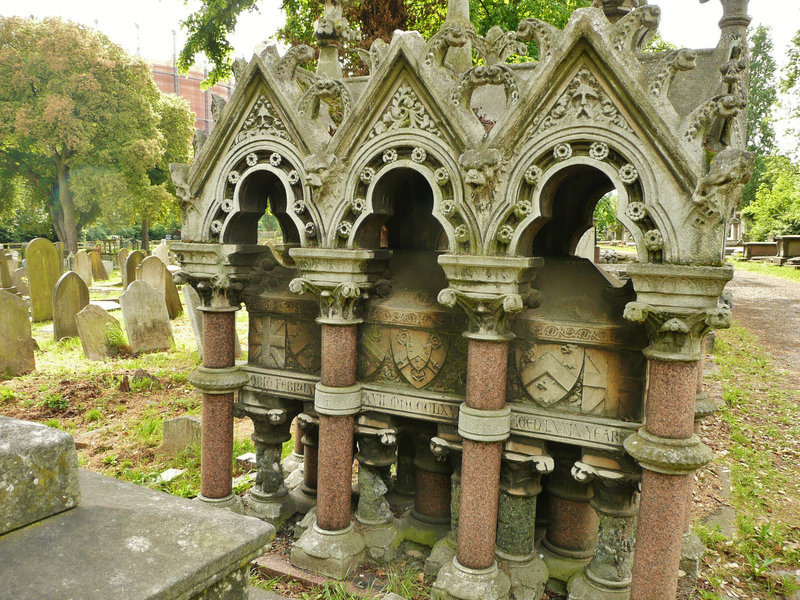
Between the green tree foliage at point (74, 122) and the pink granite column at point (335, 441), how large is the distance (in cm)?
2841

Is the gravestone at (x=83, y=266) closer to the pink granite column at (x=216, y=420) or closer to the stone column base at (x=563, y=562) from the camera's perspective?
the pink granite column at (x=216, y=420)

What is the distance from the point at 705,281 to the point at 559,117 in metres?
1.38

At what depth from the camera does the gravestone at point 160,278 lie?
15773mm

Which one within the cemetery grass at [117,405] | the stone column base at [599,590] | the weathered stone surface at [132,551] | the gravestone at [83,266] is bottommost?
the cemetery grass at [117,405]

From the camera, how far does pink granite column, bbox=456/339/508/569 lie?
4.21 m

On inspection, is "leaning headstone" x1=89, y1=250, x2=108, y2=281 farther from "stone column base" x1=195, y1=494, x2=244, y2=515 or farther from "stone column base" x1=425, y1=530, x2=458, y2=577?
"stone column base" x1=425, y1=530, x2=458, y2=577

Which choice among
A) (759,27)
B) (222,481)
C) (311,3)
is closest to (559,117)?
(222,481)

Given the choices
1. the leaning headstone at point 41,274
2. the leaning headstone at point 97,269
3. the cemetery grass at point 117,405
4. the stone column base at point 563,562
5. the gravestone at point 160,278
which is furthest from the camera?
the leaning headstone at point 97,269

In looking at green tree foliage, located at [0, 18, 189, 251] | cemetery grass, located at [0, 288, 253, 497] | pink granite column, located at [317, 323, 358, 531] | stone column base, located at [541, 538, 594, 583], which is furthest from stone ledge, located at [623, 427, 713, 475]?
green tree foliage, located at [0, 18, 189, 251]

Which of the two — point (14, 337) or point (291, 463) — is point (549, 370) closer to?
point (291, 463)

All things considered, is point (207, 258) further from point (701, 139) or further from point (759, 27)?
point (759, 27)

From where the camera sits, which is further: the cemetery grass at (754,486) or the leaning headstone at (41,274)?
the leaning headstone at (41,274)

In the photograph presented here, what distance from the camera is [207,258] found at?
200 inches

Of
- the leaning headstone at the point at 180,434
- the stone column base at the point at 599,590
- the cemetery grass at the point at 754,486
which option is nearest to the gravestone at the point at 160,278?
the leaning headstone at the point at 180,434
